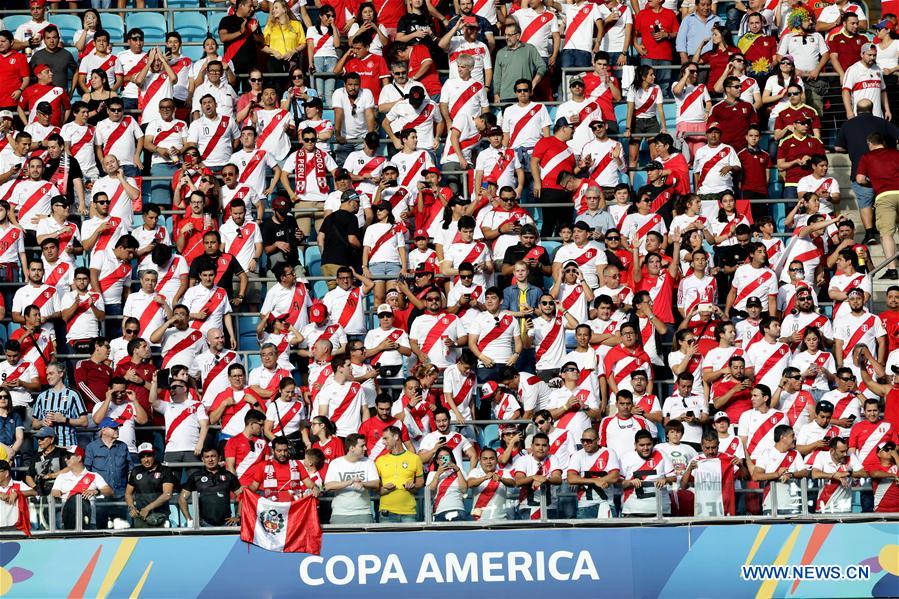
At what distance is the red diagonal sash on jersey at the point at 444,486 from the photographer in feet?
57.5

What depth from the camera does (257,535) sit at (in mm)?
17609

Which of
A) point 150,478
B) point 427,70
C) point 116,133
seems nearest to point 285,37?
point 427,70

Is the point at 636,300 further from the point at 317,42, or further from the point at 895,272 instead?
the point at 317,42

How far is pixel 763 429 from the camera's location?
18.5 meters

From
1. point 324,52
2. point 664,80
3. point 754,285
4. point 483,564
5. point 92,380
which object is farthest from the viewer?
point 664,80

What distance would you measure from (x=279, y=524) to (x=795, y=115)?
327 inches

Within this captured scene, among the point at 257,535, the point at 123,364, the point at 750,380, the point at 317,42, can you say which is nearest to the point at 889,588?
the point at 750,380

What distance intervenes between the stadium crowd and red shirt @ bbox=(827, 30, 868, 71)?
4cm

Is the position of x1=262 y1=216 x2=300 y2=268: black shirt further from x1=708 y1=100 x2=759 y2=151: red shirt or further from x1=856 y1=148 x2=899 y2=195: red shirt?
x1=856 y1=148 x2=899 y2=195: red shirt

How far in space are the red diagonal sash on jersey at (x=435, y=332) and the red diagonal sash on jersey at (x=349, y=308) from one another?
2.85 feet

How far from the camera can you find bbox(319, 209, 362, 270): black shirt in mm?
20766

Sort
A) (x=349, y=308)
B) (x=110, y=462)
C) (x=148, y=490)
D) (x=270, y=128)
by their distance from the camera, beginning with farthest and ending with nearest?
(x=270, y=128)
(x=349, y=308)
(x=110, y=462)
(x=148, y=490)

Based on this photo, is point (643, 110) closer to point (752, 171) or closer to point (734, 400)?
point (752, 171)

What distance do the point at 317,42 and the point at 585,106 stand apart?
3445 mm
